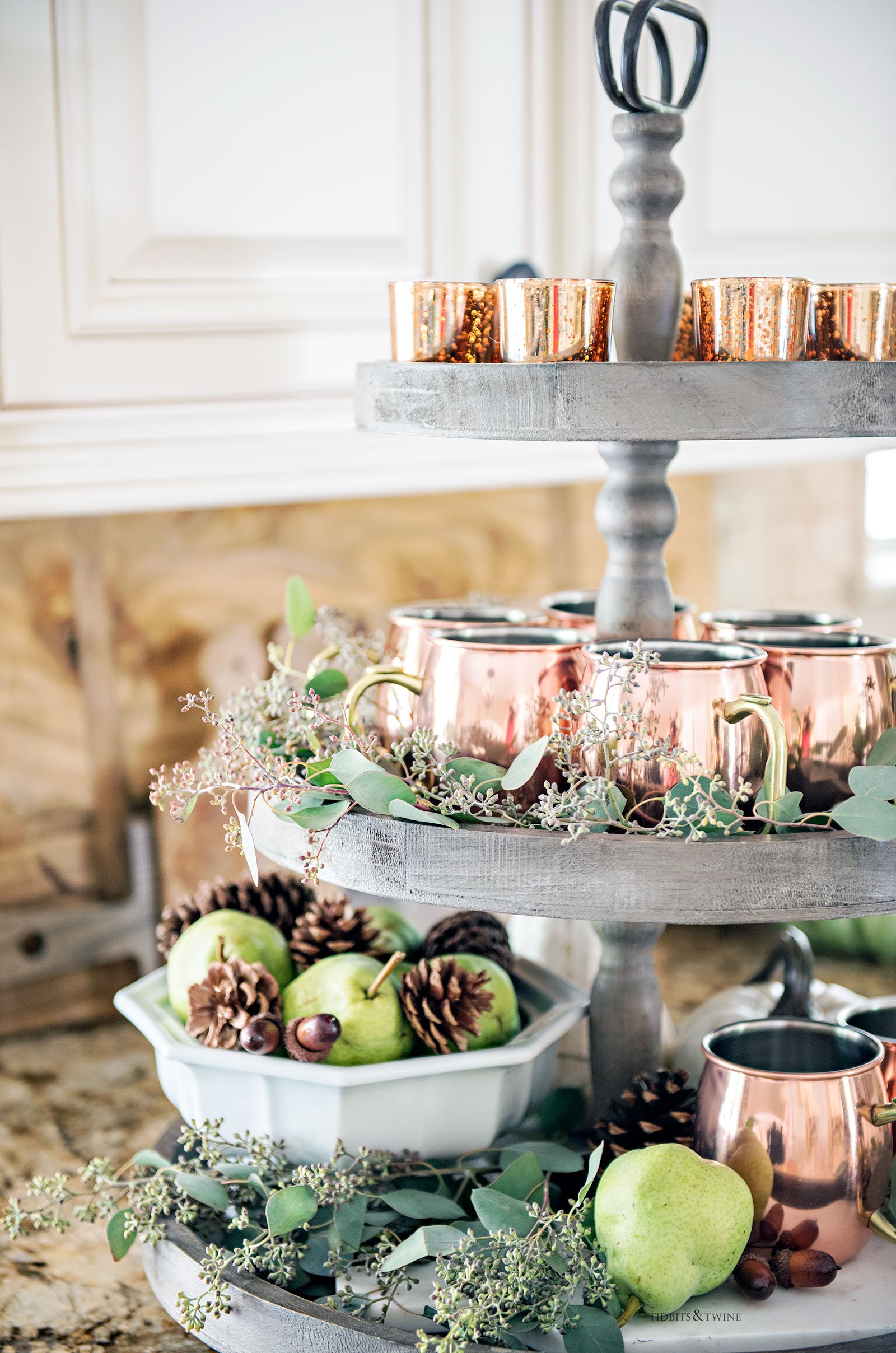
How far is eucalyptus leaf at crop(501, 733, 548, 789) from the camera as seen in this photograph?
2.12ft

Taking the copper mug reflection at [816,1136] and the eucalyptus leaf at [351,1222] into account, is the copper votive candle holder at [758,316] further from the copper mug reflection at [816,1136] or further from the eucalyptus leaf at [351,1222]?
the eucalyptus leaf at [351,1222]

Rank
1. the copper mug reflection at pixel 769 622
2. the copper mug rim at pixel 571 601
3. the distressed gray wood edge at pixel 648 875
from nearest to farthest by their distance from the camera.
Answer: the distressed gray wood edge at pixel 648 875
the copper mug reflection at pixel 769 622
the copper mug rim at pixel 571 601

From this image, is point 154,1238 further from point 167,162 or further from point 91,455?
point 167,162

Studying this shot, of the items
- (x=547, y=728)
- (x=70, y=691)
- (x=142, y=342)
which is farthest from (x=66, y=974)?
(x=547, y=728)

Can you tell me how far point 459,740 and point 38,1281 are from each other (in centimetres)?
43

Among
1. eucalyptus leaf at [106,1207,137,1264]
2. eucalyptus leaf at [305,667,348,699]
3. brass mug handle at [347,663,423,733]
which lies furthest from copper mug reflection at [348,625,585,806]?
eucalyptus leaf at [106,1207,137,1264]

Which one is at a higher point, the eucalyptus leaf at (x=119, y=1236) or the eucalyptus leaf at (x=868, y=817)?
the eucalyptus leaf at (x=868, y=817)

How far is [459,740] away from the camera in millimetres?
701

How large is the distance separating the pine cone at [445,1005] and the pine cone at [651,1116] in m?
0.10

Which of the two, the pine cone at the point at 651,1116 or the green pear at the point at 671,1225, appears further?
the pine cone at the point at 651,1116

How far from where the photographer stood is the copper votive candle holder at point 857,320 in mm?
666

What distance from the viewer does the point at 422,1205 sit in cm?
73

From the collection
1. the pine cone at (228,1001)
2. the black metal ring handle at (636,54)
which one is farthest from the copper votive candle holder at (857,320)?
the pine cone at (228,1001)

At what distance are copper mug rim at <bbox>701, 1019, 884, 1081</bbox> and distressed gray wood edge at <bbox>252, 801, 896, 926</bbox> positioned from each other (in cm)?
13
